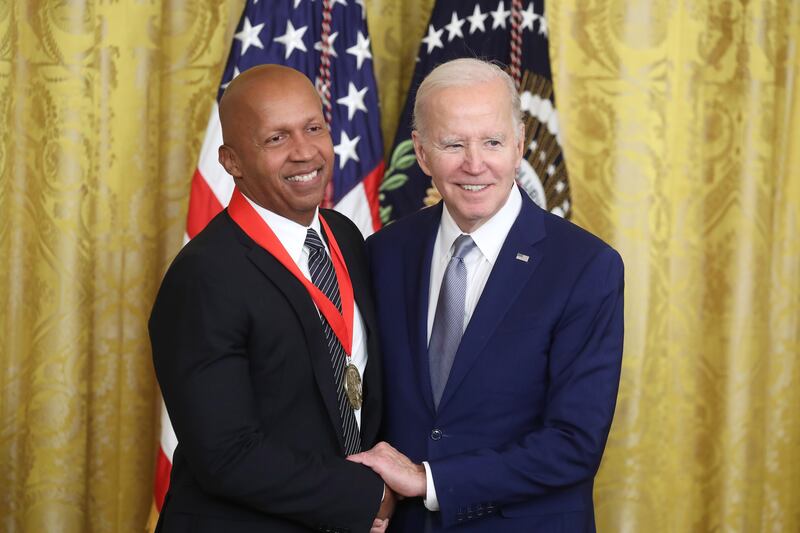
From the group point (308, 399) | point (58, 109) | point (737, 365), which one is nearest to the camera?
point (308, 399)

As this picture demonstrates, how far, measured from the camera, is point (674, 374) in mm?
4090

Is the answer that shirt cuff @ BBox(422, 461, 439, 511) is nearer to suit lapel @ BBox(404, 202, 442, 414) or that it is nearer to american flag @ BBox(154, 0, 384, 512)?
suit lapel @ BBox(404, 202, 442, 414)

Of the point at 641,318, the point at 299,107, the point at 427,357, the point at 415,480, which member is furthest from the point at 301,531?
the point at 641,318

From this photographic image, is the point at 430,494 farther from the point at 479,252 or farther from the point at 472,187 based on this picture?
the point at 472,187

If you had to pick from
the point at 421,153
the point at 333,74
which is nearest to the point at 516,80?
the point at 333,74

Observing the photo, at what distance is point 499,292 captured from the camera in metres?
2.16

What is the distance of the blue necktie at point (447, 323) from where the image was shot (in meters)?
2.19

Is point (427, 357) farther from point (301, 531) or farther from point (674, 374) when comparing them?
point (674, 374)

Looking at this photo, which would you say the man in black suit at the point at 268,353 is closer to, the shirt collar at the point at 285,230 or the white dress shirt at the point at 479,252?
the shirt collar at the point at 285,230

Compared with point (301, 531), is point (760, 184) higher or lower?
higher

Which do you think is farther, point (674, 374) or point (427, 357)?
point (674, 374)

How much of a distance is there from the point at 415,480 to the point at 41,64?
255cm

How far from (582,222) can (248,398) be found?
2.36 metres

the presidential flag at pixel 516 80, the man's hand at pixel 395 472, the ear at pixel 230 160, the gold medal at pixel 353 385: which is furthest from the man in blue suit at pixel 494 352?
the presidential flag at pixel 516 80
